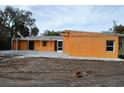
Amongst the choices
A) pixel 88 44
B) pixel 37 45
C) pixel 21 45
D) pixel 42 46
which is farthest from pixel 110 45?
pixel 21 45

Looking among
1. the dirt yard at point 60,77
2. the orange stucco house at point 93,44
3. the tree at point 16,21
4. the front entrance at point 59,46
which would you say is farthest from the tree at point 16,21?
the dirt yard at point 60,77

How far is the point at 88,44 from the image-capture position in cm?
3102

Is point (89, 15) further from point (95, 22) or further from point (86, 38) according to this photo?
point (86, 38)

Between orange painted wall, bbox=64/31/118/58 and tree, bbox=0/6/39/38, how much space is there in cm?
2712

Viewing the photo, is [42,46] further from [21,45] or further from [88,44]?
[88,44]

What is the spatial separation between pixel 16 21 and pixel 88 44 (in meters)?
31.4

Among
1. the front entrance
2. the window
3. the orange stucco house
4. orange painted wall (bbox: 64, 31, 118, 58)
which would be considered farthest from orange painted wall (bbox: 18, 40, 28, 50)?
the window

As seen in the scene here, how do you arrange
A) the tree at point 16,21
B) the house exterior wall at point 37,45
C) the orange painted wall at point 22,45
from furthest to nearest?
the tree at point 16,21
the orange painted wall at point 22,45
the house exterior wall at point 37,45

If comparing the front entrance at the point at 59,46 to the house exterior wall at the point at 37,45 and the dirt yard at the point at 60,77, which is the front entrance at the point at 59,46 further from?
the dirt yard at the point at 60,77

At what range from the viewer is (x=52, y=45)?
45125mm

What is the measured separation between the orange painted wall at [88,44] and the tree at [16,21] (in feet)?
89.0

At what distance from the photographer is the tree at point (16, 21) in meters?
58.1
